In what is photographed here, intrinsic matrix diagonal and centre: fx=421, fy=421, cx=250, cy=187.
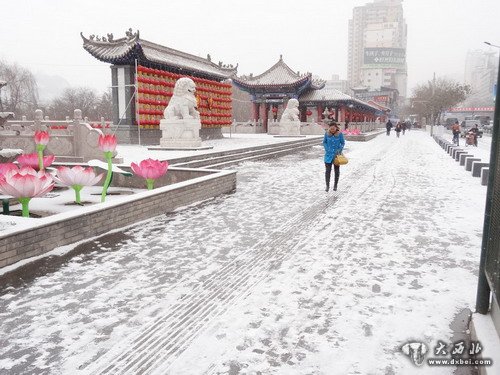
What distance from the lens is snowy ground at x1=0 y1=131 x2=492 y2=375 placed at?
2570mm

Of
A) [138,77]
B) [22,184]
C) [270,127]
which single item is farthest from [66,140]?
[270,127]

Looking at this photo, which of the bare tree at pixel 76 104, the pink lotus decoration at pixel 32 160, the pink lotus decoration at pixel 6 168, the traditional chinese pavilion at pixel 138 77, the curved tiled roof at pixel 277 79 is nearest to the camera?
the pink lotus decoration at pixel 6 168

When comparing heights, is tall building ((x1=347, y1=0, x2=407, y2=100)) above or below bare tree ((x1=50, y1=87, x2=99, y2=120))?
above

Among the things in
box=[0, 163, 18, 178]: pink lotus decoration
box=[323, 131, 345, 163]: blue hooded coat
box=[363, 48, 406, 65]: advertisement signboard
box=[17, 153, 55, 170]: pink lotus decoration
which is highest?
box=[363, 48, 406, 65]: advertisement signboard

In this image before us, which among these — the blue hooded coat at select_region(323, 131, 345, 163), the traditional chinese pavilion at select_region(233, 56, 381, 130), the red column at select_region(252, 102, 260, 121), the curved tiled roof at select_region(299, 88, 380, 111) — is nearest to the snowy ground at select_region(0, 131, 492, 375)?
the blue hooded coat at select_region(323, 131, 345, 163)

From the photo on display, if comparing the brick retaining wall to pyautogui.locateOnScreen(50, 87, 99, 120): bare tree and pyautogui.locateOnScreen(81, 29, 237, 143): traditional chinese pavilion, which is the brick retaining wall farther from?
pyautogui.locateOnScreen(50, 87, 99, 120): bare tree

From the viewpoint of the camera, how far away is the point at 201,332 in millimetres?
2881

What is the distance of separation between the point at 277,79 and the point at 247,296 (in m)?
32.0

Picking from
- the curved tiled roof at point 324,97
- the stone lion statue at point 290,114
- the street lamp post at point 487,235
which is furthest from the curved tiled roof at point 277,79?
the street lamp post at point 487,235

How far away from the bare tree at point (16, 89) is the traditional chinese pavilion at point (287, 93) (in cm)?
2387

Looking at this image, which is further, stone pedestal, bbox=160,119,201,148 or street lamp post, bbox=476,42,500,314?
stone pedestal, bbox=160,119,201,148

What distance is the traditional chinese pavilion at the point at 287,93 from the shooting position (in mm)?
33562

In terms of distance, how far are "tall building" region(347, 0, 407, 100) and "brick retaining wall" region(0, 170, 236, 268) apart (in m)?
117

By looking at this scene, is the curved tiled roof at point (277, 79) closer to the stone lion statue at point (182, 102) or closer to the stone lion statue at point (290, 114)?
the stone lion statue at point (290, 114)
